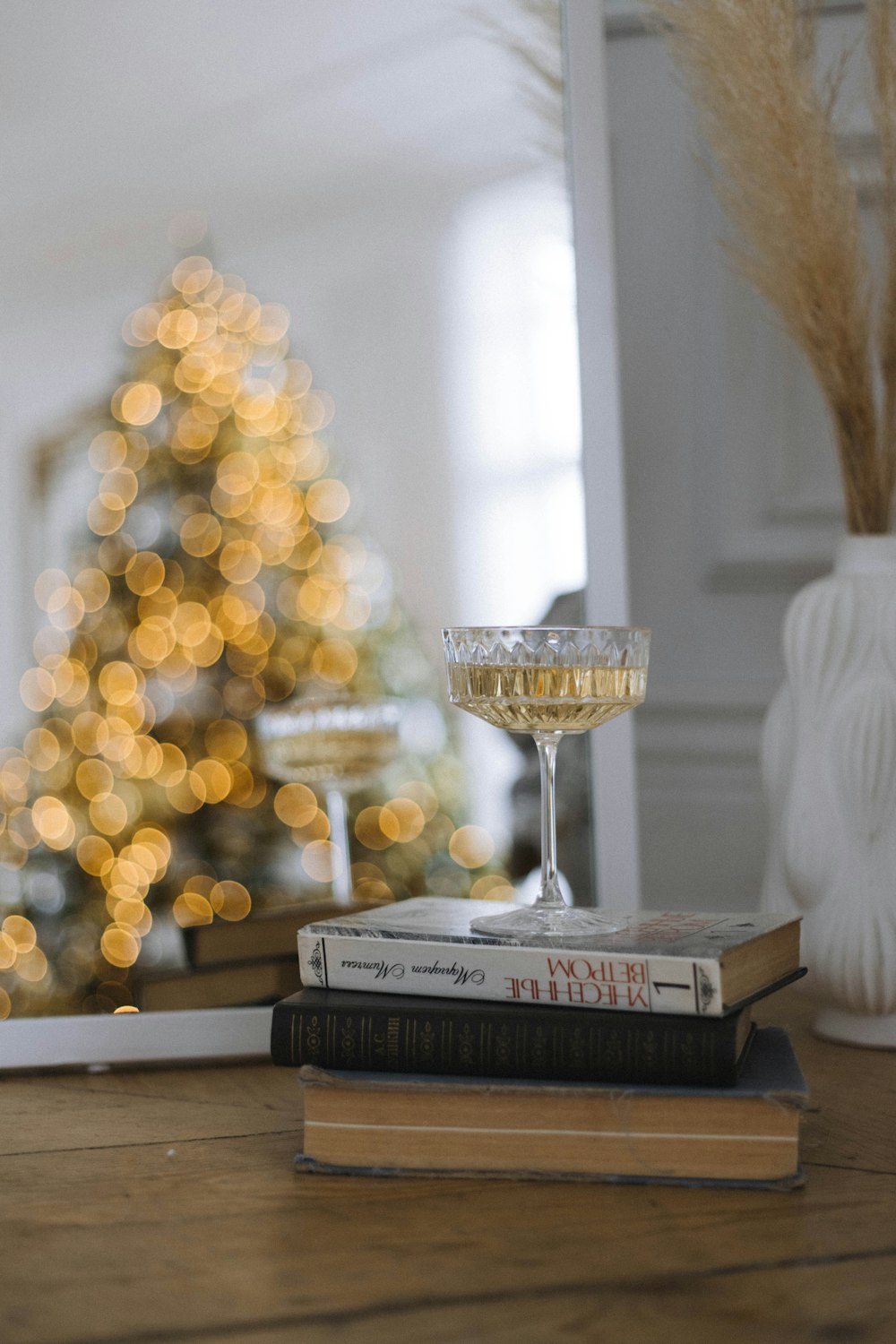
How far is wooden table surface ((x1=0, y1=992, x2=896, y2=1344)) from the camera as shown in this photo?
Result: 1.76 feet

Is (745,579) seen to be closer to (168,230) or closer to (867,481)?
(867,481)

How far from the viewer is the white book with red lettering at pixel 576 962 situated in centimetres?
67

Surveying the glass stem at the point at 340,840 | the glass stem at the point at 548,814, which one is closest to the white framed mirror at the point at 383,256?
the glass stem at the point at 340,840

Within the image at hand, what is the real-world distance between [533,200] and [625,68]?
1.12 feet

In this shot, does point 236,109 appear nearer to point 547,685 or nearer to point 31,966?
point 547,685

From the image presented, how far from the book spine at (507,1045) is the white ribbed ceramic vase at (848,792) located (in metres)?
0.31

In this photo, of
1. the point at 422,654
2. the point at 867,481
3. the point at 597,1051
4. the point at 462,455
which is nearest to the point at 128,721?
the point at 422,654

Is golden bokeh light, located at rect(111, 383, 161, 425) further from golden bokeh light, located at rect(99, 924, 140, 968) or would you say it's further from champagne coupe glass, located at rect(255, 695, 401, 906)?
golden bokeh light, located at rect(99, 924, 140, 968)

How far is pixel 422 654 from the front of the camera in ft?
3.35

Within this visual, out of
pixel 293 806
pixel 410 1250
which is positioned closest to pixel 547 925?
pixel 410 1250

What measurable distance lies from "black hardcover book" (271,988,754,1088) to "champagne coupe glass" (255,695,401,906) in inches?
12.4

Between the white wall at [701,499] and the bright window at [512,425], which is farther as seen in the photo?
the white wall at [701,499]

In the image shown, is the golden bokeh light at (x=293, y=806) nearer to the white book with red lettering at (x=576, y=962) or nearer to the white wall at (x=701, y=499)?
the white book with red lettering at (x=576, y=962)

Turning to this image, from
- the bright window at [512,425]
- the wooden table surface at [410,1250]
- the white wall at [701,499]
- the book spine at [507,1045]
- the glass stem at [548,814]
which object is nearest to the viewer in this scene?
the wooden table surface at [410,1250]
